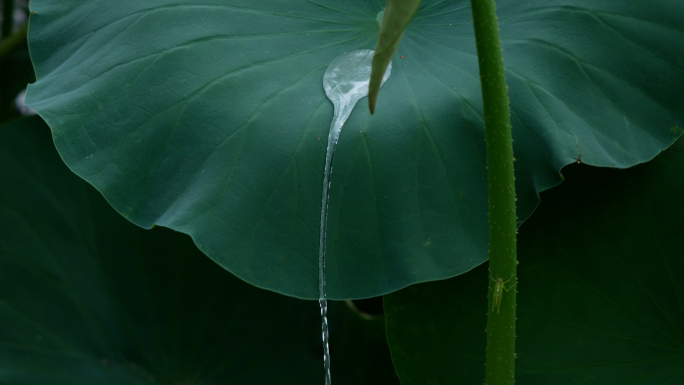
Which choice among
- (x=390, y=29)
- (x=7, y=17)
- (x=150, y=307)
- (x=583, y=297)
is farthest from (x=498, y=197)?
(x=7, y=17)

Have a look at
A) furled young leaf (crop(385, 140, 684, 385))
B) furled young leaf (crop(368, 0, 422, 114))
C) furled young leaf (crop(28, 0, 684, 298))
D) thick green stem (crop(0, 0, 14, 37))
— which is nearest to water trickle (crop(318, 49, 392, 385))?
furled young leaf (crop(28, 0, 684, 298))

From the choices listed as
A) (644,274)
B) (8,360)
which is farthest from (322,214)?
(8,360)

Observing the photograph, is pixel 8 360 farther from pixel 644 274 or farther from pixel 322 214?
pixel 644 274

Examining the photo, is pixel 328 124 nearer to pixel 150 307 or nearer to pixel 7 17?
pixel 150 307

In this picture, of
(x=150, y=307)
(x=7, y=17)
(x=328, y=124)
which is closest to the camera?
(x=328, y=124)

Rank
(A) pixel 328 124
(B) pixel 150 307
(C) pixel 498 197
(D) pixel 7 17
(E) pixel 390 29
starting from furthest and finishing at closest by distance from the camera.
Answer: (D) pixel 7 17, (B) pixel 150 307, (A) pixel 328 124, (C) pixel 498 197, (E) pixel 390 29

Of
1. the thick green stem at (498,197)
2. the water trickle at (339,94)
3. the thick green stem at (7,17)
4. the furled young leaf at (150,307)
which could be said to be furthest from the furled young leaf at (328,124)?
the thick green stem at (7,17)
